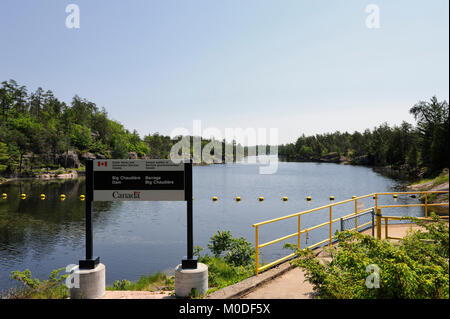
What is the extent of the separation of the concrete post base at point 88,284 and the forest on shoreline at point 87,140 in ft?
131

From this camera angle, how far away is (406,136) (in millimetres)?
92875

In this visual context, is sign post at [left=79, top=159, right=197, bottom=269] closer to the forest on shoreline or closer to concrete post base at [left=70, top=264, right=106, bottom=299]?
concrete post base at [left=70, top=264, right=106, bottom=299]

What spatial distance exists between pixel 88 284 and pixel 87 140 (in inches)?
4172

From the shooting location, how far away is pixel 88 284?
6.99 m

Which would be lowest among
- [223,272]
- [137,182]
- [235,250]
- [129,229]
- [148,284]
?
[129,229]

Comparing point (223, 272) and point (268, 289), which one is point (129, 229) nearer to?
point (223, 272)

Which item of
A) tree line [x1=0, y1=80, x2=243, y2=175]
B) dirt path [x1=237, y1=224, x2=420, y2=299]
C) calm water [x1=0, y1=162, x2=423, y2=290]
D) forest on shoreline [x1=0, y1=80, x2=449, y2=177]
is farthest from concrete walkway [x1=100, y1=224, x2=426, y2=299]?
tree line [x1=0, y1=80, x2=243, y2=175]

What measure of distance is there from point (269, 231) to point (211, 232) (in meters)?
3.93

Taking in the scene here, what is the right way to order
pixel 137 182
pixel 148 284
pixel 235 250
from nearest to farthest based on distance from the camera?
pixel 137 182, pixel 148 284, pixel 235 250

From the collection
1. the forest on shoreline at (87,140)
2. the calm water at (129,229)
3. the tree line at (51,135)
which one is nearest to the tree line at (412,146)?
the forest on shoreline at (87,140)

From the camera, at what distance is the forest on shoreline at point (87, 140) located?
69.8 meters

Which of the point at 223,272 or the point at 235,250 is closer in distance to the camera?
the point at 223,272

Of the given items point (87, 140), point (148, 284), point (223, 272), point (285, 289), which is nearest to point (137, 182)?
point (285, 289)

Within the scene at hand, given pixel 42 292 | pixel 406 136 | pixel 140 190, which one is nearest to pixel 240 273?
pixel 140 190
